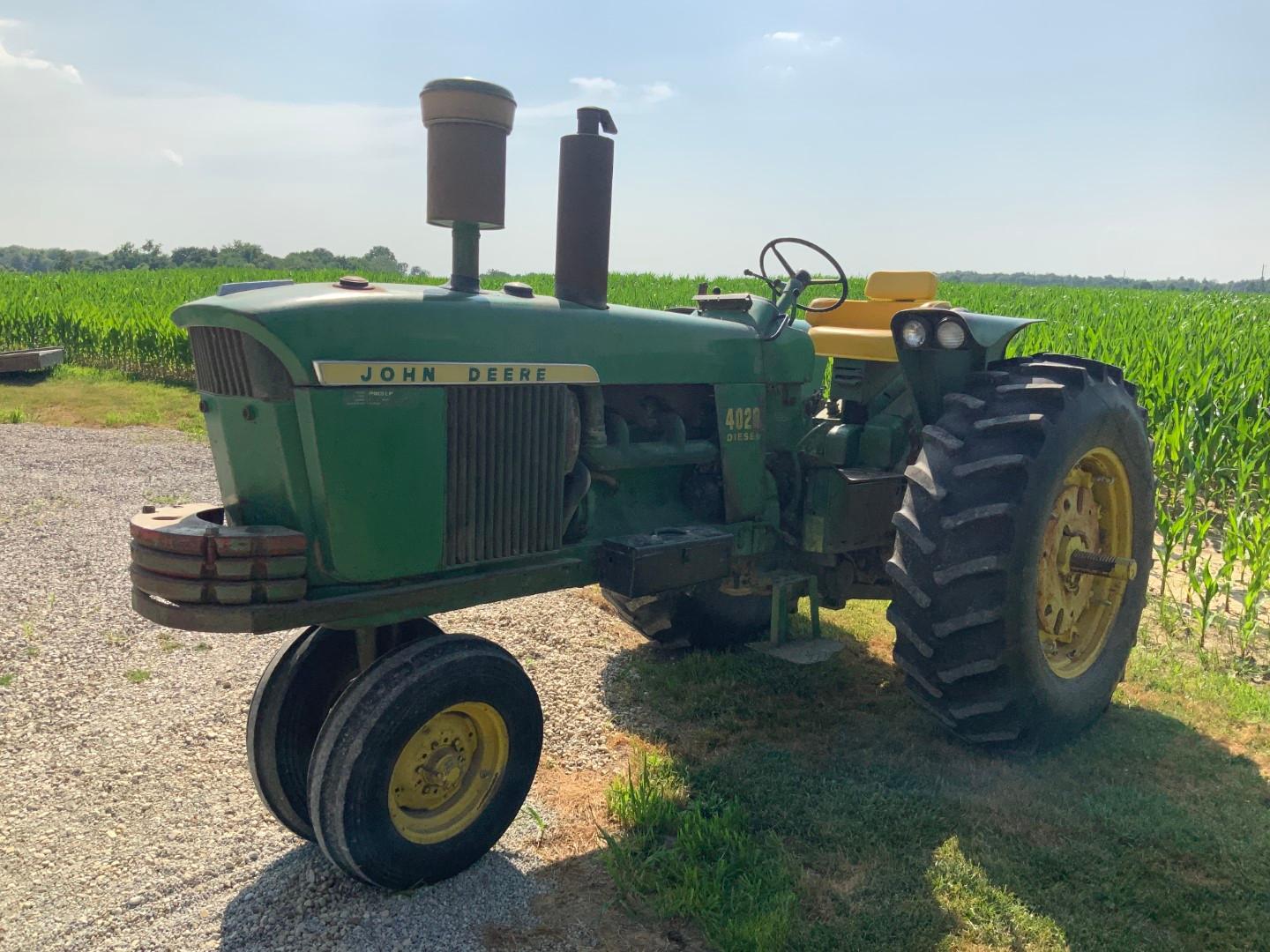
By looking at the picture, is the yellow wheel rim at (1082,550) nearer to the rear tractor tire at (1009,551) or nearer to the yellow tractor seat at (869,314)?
the rear tractor tire at (1009,551)

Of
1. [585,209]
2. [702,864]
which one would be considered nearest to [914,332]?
[585,209]

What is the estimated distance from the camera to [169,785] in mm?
3328

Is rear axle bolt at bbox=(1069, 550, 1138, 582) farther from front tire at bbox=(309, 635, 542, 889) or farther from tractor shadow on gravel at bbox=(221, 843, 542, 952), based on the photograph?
tractor shadow on gravel at bbox=(221, 843, 542, 952)

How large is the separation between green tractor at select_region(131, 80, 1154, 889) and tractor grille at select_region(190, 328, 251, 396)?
0.01 metres

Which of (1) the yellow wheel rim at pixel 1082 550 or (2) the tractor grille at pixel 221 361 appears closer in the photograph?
(2) the tractor grille at pixel 221 361

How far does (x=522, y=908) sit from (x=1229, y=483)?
6515 millimetres

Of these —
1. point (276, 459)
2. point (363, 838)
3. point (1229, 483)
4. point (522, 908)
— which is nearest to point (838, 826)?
point (522, 908)

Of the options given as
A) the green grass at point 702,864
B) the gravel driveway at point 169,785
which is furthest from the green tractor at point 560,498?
the green grass at point 702,864

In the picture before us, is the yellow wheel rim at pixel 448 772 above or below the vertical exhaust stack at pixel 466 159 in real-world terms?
below

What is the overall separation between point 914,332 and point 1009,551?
3.02 feet

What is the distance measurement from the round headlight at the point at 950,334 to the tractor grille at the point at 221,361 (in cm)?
241

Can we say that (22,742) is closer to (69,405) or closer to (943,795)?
(943,795)

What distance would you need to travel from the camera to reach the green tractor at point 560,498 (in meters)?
2.58

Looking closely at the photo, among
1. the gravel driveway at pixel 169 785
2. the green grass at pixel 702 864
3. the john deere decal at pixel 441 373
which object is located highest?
the john deere decal at pixel 441 373
